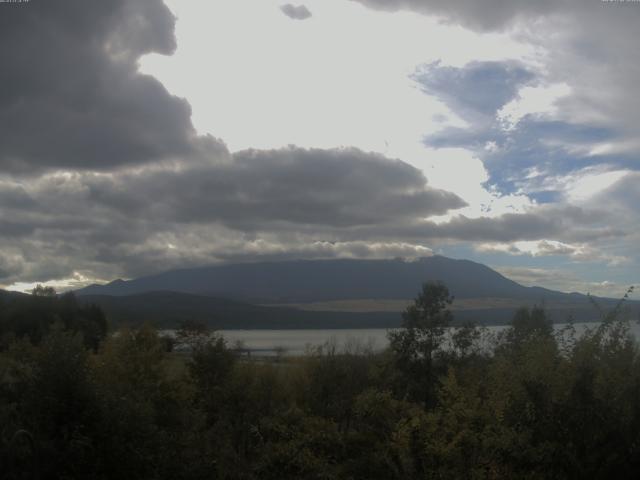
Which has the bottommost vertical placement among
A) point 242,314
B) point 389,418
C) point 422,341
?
point 389,418

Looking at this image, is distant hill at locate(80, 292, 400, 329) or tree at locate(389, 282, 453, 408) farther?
distant hill at locate(80, 292, 400, 329)

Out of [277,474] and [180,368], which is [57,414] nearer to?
[277,474]

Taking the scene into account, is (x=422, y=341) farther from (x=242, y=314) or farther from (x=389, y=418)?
(x=242, y=314)

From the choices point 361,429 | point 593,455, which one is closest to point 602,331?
point 593,455

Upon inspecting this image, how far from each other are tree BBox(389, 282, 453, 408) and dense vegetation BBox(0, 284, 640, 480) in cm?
7

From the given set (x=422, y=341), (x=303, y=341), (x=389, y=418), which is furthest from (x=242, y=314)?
(x=389, y=418)

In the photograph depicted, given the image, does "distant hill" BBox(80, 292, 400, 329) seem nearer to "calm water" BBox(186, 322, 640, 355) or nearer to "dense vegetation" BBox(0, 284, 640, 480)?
"calm water" BBox(186, 322, 640, 355)

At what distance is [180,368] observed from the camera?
153ft

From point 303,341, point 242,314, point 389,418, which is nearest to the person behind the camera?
point 389,418

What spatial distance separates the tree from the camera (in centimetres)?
3700

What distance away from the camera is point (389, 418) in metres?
26.5

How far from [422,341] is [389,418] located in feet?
39.8

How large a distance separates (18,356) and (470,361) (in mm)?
29768

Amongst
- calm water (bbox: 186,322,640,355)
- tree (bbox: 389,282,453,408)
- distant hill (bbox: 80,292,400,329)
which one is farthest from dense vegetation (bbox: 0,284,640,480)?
distant hill (bbox: 80,292,400,329)
